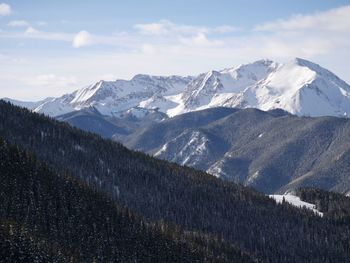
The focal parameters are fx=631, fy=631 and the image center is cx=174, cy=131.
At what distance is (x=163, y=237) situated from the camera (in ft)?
637

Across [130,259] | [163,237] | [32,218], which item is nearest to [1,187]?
[32,218]

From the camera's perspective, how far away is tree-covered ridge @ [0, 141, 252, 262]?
16250 centimetres

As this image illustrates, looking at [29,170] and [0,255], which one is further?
[29,170]

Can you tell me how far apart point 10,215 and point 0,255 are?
35.0 meters

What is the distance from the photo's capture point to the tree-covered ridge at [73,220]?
162m

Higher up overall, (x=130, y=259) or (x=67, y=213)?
(x=67, y=213)

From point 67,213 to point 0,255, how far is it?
177 ft

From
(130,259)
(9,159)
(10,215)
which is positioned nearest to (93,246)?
(130,259)

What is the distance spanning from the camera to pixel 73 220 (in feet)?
579

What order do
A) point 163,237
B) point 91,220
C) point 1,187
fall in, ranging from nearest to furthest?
point 1,187, point 91,220, point 163,237

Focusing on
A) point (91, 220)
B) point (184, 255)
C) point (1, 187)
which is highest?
point (1, 187)

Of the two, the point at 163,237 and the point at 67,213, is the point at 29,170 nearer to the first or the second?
the point at 67,213

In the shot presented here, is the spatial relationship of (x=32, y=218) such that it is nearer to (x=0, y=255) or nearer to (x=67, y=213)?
(x=67, y=213)

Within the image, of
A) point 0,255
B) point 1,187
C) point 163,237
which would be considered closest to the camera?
point 0,255
